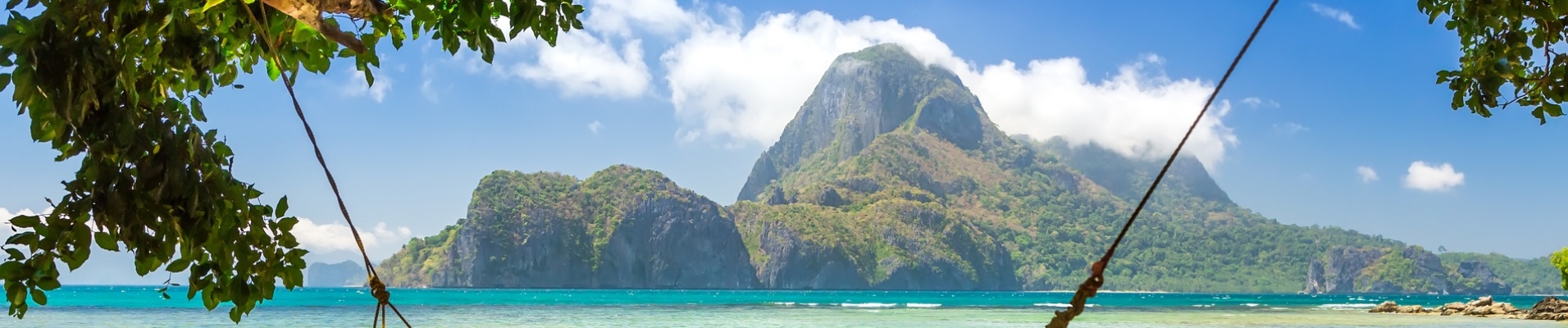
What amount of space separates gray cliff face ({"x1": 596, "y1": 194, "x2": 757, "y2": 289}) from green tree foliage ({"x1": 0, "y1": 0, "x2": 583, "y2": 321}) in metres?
122

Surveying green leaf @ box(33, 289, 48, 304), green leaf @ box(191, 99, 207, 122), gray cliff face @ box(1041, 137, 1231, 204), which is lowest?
green leaf @ box(33, 289, 48, 304)

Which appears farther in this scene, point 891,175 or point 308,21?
point 891,175

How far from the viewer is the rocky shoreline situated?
31688mm

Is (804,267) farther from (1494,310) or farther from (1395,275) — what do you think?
(1494,310)

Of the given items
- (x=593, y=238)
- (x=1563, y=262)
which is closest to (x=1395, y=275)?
(x=593, y=238)

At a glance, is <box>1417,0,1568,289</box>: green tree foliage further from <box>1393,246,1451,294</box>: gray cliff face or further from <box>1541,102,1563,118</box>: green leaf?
<box>1393,246,1451,294</box>: gray cliff face

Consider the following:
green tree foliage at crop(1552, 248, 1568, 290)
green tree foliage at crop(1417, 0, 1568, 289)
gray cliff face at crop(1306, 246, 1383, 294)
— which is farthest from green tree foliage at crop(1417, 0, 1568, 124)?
gray cliff face at crop(1306, 246, 1383, 294)

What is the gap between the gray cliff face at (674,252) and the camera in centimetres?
12462

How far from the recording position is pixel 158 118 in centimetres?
258

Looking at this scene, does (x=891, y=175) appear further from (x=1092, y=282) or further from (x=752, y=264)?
(x=1092, y=282)

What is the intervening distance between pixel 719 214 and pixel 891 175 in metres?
41.5

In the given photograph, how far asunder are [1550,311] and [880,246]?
10149 cm

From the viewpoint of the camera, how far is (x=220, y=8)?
9.84 ft

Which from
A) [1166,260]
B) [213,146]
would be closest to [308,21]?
[213,146]
